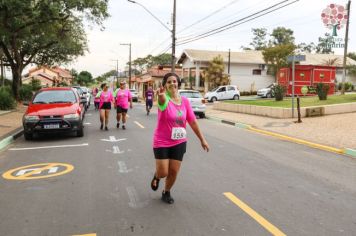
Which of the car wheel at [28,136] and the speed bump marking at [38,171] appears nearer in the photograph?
the speed bump marking at [38,171]

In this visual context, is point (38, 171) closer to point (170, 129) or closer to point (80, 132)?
point (170, 129)

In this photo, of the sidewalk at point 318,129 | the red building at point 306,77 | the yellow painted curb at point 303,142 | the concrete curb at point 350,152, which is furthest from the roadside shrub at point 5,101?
the red building at point 306,77

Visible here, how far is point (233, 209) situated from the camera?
4.81 m

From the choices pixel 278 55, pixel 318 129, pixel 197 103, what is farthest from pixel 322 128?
pixel 278 55

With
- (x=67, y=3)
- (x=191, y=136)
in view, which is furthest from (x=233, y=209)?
(x=67, y=3)

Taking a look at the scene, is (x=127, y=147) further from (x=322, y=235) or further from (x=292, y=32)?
(x=292, y=32)

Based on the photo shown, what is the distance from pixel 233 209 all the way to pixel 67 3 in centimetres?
1826

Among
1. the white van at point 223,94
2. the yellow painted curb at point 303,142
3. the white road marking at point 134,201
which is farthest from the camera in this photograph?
the white van at point 223,94

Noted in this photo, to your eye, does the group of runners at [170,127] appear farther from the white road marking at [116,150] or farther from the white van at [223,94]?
the white van at [223,94]

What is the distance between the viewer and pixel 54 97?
40.3 ft

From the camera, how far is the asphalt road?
426 cm

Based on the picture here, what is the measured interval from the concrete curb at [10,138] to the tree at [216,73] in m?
29.1

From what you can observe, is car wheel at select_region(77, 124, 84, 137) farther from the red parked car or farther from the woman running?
the woman running

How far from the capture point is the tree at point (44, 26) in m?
17.8
